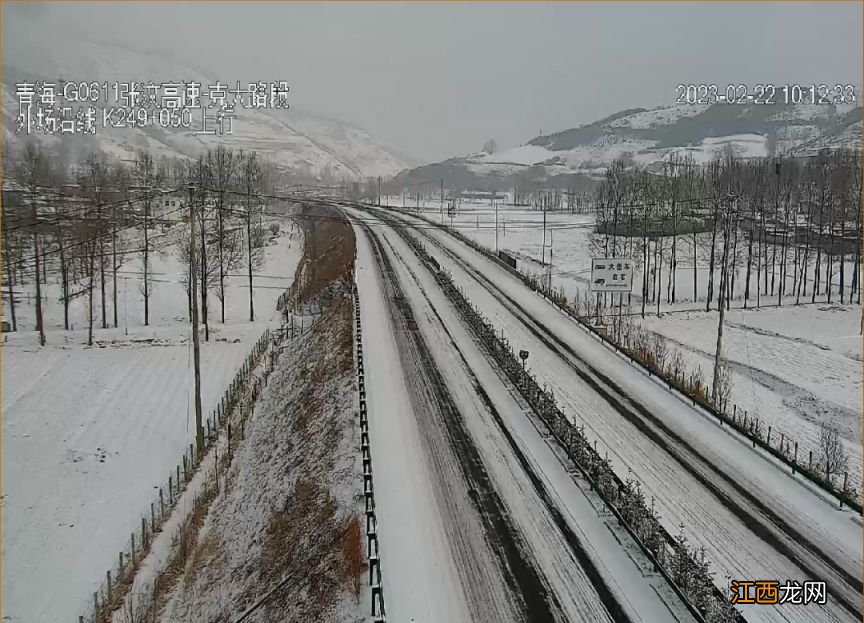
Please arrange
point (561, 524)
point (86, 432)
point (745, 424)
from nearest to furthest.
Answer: point (561, 524)
point (745, 424)
point (86, 432)

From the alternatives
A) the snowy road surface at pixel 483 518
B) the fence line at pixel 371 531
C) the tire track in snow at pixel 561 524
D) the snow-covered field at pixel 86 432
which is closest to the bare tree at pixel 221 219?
the snow-covered field at pixel 86 432

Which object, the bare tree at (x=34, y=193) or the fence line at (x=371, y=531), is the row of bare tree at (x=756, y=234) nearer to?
the fence line at (x=371, y=531)

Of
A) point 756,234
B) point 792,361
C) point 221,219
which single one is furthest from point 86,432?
point 756,234

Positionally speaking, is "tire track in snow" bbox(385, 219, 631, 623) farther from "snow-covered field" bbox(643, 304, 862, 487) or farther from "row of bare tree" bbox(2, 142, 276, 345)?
"row of bare tree" bbox(2, 142, 276, 345)

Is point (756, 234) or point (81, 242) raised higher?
point (756, 234)

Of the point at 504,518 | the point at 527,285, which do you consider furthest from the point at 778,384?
the point at 504,518

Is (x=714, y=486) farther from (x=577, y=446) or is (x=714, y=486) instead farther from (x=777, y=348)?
(x=777, y=348)
